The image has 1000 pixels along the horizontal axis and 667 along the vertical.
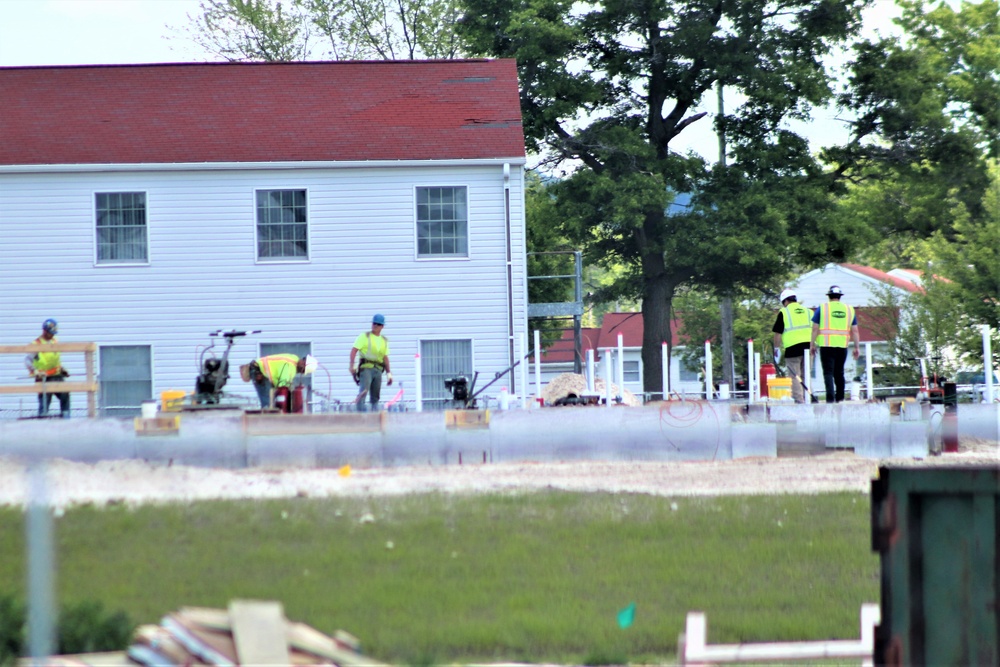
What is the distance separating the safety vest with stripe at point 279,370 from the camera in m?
17.8

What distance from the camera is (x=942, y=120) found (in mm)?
34750

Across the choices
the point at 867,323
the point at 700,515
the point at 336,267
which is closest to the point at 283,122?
the point at 336,267

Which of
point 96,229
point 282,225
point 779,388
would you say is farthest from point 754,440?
point 96,229

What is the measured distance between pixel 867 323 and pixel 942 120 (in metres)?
14.2

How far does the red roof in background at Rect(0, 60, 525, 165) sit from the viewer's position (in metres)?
24.8

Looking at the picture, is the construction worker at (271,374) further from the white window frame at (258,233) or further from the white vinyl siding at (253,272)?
the white window frame at (258,233)

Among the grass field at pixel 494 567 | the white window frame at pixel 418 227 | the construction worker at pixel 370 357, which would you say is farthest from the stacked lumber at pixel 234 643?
the white window frame at pixel 418 227

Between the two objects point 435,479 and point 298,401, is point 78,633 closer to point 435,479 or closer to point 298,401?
point 435,479

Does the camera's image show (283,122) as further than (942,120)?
No

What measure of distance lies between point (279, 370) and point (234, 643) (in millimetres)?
11181

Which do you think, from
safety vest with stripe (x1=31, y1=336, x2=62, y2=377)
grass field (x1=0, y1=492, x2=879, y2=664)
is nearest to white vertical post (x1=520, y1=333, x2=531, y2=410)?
safety vest with stripe (x1=31, y1=336, x2=62, y2=377)

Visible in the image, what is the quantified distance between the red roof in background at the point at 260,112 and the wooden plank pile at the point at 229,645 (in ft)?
59.7

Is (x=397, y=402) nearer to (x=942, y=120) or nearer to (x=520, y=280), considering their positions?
(x=520, y=280)

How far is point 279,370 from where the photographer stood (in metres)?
17.9
